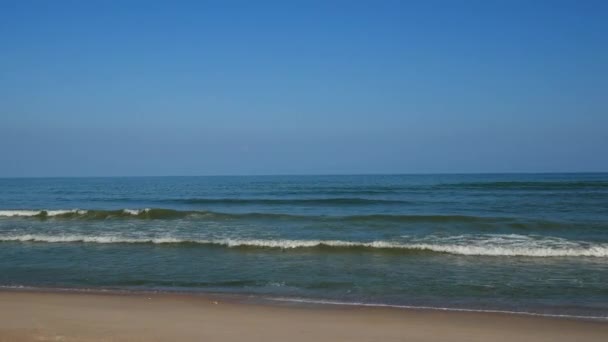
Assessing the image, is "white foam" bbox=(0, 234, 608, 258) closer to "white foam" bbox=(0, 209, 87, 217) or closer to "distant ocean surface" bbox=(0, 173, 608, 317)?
"distant ocean surface" bbox=(0, 173, 608, 317)

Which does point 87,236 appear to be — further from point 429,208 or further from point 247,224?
point 429,208

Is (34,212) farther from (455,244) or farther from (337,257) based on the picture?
(455,244)

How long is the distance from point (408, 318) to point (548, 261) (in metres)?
6.97

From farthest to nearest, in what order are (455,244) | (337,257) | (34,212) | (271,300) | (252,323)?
1. (34,212)
2. (455,244)
3. (337,257)
4. (271,300)
5. (252,323)

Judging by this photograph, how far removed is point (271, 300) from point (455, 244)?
25.9ft

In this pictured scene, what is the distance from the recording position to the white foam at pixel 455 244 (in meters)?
13.0

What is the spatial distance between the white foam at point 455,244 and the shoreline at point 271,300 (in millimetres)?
5621

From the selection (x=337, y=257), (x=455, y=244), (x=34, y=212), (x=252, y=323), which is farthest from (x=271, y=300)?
(x=34, y=212)

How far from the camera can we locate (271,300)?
8227mm

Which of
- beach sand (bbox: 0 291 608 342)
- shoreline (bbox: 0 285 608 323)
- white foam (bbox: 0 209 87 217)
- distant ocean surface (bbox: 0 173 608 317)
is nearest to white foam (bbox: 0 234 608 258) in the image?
distant ocean surface (bbox: 0 173 608 317)

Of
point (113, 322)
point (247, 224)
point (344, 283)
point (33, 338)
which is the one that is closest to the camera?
point (33, 338)

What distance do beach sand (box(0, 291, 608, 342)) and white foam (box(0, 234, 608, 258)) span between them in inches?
255

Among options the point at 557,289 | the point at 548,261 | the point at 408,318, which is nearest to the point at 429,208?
the point at 548,261

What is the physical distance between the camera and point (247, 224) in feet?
65.2
